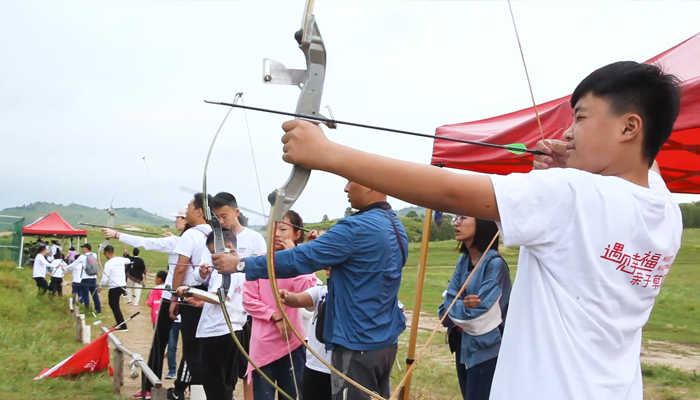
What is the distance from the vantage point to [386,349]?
304 centimetres

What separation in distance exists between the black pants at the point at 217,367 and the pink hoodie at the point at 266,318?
0.24m

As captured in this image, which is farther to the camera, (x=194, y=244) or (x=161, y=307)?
(x=161, y=307)

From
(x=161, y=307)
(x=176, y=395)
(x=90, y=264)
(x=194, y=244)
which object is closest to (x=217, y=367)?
(x=194, y=244)

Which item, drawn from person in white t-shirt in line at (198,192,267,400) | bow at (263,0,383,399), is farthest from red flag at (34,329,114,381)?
bow at (263,0,383,399)

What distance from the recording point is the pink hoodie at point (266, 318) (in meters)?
3.93

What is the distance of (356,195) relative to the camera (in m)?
3.15

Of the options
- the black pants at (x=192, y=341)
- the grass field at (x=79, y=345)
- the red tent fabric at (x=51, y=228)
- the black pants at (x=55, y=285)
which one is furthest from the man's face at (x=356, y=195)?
the red tent fabric at (x=51, y=228)

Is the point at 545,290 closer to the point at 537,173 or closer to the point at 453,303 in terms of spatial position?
the point at 537,173

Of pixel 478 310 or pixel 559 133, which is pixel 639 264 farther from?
pixel 478 310

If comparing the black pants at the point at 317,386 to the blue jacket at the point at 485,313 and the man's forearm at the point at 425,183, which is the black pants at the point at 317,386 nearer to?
the blue jacket at the point at 485,313

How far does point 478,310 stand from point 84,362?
4673 millimetres

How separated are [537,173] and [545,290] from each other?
24cm

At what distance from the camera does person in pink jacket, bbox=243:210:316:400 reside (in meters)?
3.93

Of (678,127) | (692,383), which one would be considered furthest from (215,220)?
(692,383)
